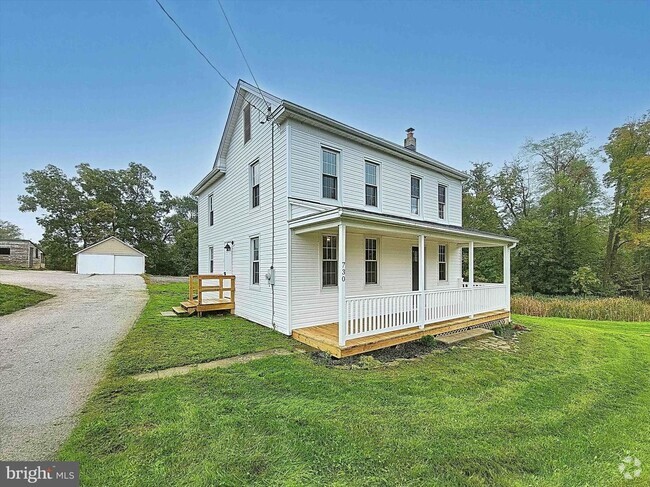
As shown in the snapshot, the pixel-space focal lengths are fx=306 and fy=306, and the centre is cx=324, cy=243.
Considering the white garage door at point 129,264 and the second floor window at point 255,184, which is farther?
the white garage door at point 129,264

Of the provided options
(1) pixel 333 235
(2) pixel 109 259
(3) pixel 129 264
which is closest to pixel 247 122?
(1) pixel 333 235

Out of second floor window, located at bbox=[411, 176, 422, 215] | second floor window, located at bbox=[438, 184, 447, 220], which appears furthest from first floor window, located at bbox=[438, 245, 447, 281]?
second floor window, located at bbox=[411, 176, 422, 215]

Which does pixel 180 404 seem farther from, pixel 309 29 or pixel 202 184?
pixel 309 29

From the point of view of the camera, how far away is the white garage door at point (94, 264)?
29312 millimetres

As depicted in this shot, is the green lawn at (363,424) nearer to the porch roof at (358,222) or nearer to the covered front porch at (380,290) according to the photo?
the covered front porch at (380,290)

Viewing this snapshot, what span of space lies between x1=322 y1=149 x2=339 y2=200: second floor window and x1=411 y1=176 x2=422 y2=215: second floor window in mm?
3637

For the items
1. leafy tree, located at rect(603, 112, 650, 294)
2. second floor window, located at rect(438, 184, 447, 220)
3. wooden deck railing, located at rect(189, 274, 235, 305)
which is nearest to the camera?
wooden deck railing, located at rect(189, 274, 235, 305)

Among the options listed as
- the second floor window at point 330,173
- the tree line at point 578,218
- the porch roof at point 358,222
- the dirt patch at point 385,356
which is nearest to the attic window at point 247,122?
the second floor window at point 330,173

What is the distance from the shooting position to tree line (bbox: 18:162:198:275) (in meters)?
35.7

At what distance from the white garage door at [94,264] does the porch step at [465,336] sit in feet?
108

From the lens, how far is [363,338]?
657 cm

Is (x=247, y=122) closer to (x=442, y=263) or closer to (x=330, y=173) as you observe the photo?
(x=330, y=173)

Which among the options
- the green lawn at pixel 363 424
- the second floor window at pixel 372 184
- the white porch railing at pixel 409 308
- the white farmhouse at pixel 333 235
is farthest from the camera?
the second floor window at pixel 372 184

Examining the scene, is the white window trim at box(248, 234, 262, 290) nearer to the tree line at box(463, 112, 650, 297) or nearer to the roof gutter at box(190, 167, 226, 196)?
the roof gutter at box(190, 167, 226, 196)
